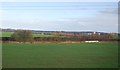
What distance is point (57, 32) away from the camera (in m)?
10.9

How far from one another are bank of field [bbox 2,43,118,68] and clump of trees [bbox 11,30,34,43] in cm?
87

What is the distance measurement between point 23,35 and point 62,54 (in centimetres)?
275

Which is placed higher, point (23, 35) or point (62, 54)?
point (23, 35)

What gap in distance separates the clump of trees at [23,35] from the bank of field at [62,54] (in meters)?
0.87

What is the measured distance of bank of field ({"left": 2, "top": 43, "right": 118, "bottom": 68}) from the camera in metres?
11.5

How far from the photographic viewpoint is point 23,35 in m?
11.7

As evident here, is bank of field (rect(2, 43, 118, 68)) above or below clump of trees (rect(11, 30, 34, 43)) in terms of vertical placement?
below

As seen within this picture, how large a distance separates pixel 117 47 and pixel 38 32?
3.98 metres

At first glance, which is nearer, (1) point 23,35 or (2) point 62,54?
(1) point 23,35

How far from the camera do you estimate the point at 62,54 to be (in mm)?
13727

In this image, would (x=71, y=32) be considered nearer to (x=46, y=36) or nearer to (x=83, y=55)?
(x=46, y=36)

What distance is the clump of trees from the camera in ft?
38.0

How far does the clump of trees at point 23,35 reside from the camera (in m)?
11.6

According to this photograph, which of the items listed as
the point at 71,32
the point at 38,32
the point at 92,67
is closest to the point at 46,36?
the point at 38,32
